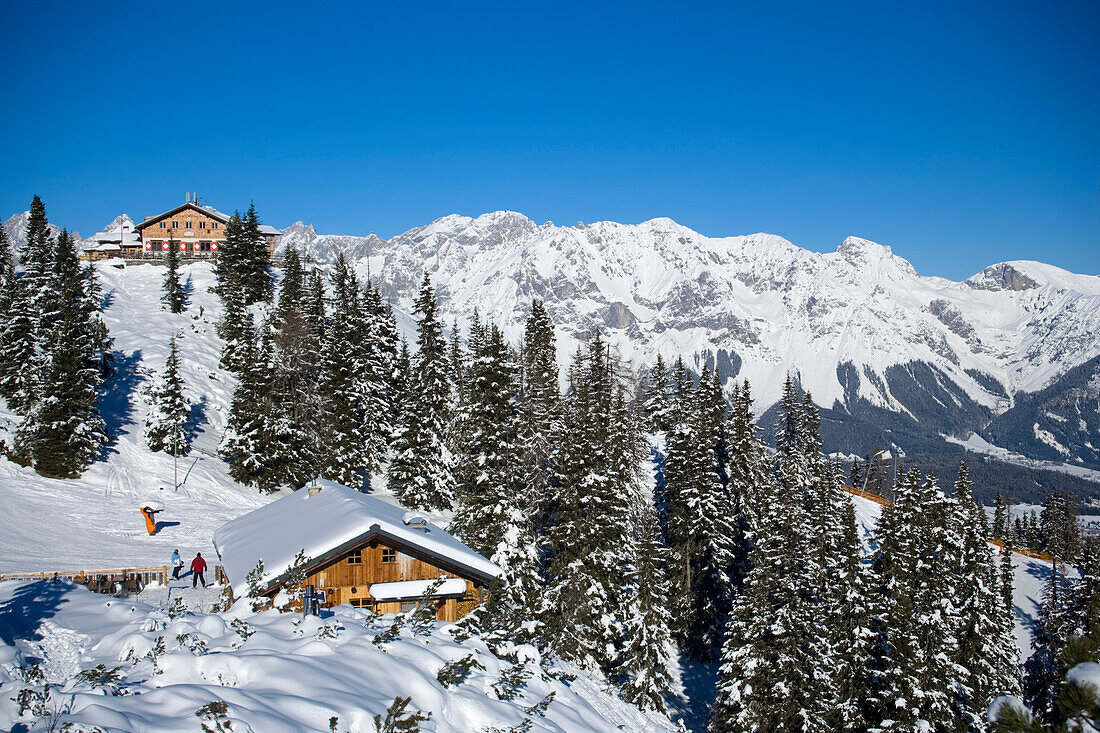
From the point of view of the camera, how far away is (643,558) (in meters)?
35.0

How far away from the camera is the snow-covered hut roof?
895 inches

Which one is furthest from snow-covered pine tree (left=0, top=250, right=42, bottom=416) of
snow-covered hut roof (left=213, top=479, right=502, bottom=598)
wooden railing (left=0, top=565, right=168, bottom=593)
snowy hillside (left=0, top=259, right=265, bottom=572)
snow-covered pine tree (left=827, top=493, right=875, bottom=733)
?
snow-covered pine tree (left=827, top=493, right=875, bottom=733)

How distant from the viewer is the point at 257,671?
25.3 feet

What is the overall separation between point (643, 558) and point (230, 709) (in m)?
30.4

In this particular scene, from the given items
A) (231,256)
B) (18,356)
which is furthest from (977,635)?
(231,256)

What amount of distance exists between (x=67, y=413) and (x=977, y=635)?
5471 cm

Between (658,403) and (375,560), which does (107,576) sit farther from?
(658,403)

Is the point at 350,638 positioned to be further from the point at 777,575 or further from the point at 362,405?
the point at 362,405

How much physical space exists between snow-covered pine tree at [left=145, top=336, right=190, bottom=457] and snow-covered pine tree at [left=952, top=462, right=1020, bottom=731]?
48302 mm

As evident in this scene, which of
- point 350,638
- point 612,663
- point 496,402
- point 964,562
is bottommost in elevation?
point 612,663

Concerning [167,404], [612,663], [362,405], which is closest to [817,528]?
[612,663]

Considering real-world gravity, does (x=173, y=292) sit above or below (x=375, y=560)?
above

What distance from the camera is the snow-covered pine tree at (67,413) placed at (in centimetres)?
4088

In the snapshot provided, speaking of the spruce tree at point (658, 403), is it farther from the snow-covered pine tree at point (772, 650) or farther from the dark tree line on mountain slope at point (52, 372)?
the dark tree line on mountain slope at point (52, 372)
